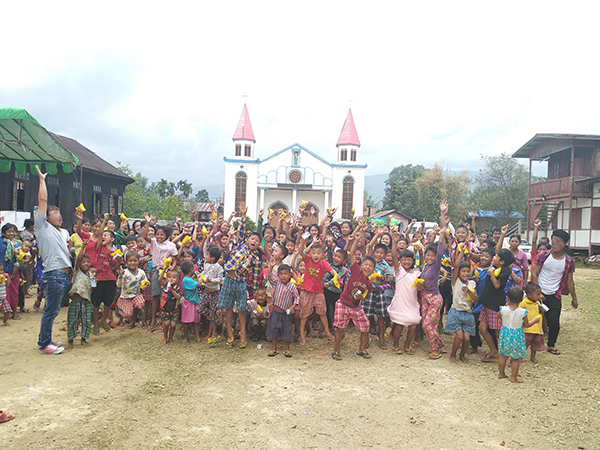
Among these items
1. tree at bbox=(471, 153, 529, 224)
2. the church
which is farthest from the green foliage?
the church

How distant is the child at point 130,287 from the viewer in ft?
19.0

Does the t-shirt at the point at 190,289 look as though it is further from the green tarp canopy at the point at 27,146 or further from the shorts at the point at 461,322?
the green tarp canopy at the point at 27,146

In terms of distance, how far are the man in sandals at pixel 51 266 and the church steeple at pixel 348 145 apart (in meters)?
32.1

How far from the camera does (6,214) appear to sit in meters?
10.7

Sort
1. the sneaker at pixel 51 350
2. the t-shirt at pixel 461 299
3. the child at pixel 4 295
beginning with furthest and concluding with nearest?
the child at pixel 4 295 < the t-shirt at pixel 461 299 < the sneaker at pixel 51 350

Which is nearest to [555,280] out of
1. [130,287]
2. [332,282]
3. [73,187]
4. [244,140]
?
[332,282]

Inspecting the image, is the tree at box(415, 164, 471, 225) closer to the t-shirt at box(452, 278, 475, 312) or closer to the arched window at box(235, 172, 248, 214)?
the arched window at box(235, 172, 248, 214)

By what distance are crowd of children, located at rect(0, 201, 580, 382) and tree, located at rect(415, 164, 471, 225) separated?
36.3 metres

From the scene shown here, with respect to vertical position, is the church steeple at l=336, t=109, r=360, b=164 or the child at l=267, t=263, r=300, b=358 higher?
the church steeple at l=336, t=109, r=360, b=164

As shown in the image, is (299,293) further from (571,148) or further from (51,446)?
(571,148)

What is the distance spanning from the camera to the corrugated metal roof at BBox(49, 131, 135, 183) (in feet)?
62.8

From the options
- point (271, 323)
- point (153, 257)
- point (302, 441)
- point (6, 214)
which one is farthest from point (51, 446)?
point (6, 214)

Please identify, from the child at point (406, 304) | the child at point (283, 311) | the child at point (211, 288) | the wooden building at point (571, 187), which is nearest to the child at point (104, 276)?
the child at point (211, 288)

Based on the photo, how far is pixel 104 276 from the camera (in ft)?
18.3
